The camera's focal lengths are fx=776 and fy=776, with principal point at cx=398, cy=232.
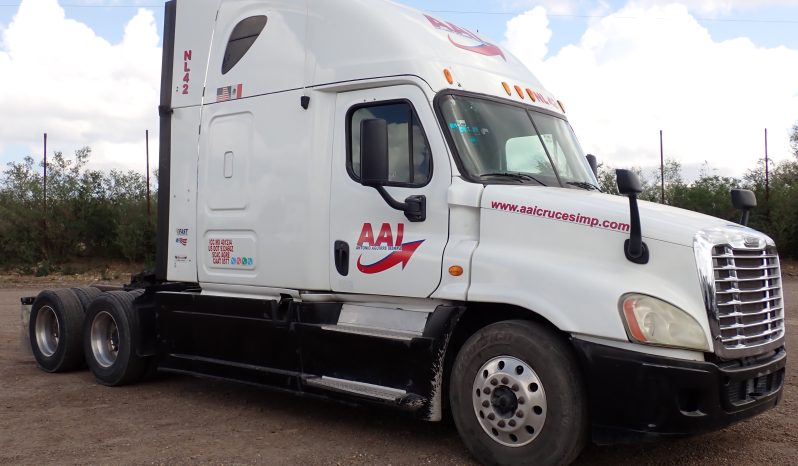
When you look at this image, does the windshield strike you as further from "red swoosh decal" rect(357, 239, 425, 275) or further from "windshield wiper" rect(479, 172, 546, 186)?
"red swoosh decal" rect(357, 239, 425, 275)

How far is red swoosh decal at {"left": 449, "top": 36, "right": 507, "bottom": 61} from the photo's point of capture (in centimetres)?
649

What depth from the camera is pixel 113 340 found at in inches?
336

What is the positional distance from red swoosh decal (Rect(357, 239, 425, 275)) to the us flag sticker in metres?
2.15

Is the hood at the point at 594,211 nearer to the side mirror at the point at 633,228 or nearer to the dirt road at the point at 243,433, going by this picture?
the side mirror at the point at 633,228

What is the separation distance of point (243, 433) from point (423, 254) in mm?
2163

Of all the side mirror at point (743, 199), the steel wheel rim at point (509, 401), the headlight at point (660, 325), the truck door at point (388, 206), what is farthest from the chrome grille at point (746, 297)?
the truck door at point (388, 206)

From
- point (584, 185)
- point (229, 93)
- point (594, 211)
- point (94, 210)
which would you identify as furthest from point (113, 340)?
point (94, 210)

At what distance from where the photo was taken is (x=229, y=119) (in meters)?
7.21

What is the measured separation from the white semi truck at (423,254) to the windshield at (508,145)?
2 centimetres

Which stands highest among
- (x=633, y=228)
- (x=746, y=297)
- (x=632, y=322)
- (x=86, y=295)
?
(x=633, y=228)

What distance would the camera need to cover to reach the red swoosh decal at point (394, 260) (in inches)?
228

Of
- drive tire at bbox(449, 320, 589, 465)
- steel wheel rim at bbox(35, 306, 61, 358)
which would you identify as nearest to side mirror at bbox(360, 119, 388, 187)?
drive tire at bbox(449, 320, 589, 465)

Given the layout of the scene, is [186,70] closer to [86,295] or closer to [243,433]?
[86,295]

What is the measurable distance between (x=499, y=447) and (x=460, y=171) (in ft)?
6.38
